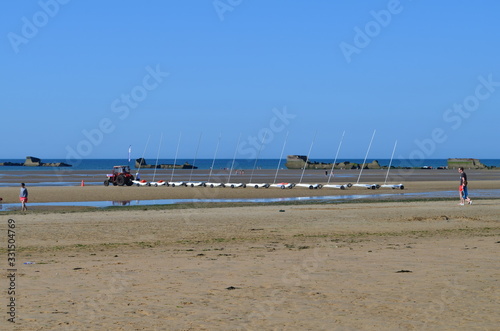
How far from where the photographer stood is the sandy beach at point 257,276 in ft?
27.4

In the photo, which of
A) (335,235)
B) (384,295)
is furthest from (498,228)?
(384,295)

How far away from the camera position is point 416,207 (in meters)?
28.9

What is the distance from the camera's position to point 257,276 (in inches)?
443

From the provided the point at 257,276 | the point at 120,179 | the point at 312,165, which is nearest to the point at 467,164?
the point at 312,165

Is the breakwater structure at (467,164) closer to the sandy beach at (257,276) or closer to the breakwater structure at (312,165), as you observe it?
the breakwater structure at (312,165)

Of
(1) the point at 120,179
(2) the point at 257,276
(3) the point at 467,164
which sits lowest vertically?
(1) the point at 120,179

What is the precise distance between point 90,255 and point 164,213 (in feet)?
41.2

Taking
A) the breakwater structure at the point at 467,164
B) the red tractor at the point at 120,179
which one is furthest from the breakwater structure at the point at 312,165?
the red tractor at the point at 120,179

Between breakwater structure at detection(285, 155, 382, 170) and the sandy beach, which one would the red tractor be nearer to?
the sandy beach

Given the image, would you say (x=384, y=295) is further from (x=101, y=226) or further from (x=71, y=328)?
(x=101, y=226)

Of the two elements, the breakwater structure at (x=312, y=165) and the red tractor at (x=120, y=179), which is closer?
the red tractor at (x=120, y=179)

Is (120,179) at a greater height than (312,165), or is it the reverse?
(312,165)

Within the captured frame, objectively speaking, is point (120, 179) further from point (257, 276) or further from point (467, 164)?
point (467, 164)

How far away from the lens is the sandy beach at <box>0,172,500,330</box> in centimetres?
835
